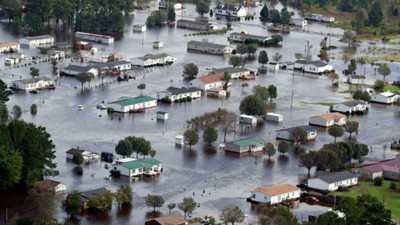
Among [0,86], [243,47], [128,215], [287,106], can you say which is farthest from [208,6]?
[128,215]

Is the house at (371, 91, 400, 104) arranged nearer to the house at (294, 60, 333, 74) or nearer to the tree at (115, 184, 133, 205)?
the house at (294, 60, 333, 74)

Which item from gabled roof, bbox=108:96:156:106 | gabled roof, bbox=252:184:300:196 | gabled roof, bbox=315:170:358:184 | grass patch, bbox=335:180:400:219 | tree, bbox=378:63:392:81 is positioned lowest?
grass patch, bbox=335:180:400:219

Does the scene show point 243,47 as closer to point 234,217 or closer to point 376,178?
point 376,178

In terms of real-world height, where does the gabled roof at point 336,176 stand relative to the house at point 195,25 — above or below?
below

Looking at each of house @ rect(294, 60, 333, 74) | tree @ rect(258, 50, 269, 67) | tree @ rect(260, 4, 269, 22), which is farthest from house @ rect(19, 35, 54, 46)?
tree @ rect(260, 4, 269, 22)

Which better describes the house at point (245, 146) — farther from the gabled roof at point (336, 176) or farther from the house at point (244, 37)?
the house at point (244, 37)

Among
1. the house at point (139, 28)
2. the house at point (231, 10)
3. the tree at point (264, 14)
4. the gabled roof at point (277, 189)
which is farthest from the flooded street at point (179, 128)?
the house at point (231, 10)
